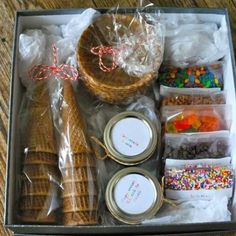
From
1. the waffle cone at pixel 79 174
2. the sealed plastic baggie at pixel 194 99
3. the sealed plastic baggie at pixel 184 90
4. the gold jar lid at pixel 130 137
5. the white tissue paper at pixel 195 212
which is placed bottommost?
the white tissue paper at pixel 195 212

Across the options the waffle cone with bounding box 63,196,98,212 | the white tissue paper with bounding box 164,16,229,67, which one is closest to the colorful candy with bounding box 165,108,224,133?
the white tissue paper with bounding box 164,16,229,67

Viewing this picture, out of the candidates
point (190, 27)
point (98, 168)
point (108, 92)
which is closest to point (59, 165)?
point (98, 168)

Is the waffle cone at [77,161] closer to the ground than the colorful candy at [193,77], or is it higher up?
closer to the ground

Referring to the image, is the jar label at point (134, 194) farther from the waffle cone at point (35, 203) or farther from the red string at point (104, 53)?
the red string at point (104, 53)

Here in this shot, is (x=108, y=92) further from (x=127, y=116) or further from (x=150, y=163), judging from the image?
(x=150, y=163)

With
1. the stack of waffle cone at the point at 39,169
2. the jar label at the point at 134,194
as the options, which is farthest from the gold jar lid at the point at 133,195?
the stack of waffle cone at the point at 39,169

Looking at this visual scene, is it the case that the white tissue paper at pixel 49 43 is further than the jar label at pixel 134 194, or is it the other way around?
the white tissue paper at pixel 49 43

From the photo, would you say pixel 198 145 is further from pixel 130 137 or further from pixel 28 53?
pixel 28 53
